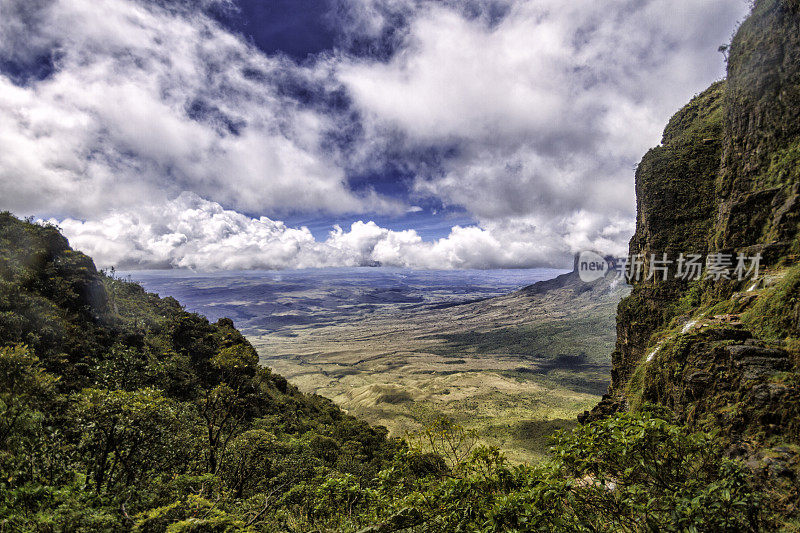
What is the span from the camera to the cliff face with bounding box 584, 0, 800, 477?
12.3 metres

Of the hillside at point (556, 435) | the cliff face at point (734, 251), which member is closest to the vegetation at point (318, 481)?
the hillside at point (556, 435)

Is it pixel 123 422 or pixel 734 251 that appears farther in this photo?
pixel 734 251

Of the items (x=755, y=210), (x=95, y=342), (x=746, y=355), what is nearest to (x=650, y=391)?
(x=746, y=355)

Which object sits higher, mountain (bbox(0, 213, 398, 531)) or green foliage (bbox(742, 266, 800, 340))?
green foliage (bbox(742, 266, 800, 340))

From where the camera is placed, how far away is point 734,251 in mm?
21734

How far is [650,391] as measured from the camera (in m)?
20.6

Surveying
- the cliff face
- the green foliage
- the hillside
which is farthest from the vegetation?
the green foliage

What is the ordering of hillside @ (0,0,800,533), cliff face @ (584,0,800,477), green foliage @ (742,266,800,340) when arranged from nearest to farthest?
hillside @ (0,0,800,533), cliff face @ (584,0,800,477), green foliage @ (742,266,800,340)

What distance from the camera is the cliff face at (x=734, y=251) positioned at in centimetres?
1229

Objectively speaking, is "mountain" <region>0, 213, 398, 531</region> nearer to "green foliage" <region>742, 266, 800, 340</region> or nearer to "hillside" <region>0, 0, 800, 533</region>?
"hillside" <region>0, 0, 800, 533</region>

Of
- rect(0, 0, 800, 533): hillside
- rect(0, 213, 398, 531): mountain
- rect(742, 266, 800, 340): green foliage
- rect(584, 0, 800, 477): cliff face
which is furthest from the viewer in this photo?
rect(742, 266, 800, 340): green foliage

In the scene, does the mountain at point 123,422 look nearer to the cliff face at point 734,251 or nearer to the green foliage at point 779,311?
the cliff face at point 734,251

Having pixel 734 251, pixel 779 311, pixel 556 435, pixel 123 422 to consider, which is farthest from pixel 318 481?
pixel 734 251

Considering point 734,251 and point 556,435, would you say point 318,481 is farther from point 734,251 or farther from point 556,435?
point 734,251
